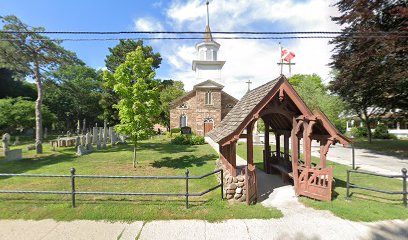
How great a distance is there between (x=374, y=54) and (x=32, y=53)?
2576cm

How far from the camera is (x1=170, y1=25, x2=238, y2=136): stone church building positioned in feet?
115

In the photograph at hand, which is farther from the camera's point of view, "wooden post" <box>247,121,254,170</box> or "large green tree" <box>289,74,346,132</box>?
"large green tree" <box>289,74,346,132</box>

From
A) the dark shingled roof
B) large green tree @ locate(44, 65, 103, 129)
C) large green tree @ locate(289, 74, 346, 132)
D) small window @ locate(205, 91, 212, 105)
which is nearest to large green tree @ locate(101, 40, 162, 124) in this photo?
large green tree @ locate(44, 65, 103, 129)

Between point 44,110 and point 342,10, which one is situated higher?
point 342,10

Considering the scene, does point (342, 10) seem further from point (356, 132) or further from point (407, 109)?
point (356, 132)

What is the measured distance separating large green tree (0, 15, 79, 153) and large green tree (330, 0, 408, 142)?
21414 millimetres

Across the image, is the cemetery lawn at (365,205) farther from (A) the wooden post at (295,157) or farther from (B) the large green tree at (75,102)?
(B) the large green tree at (75,102)

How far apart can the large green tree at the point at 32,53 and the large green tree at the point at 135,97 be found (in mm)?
9624

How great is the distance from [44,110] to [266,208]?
3452 cm

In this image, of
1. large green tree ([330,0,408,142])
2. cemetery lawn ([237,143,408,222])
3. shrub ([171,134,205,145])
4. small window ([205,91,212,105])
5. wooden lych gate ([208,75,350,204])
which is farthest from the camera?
small window ([205,91,212,105])

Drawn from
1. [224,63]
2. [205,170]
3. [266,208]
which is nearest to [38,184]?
[205,170]

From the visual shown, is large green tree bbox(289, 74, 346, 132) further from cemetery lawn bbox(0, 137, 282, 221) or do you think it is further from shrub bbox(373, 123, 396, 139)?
cemetery lawn bbox(0, 137, 282, 221)

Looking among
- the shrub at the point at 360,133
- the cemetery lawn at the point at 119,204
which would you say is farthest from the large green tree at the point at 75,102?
the shrub at the point at 360,133

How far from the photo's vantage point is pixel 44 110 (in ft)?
98.0
